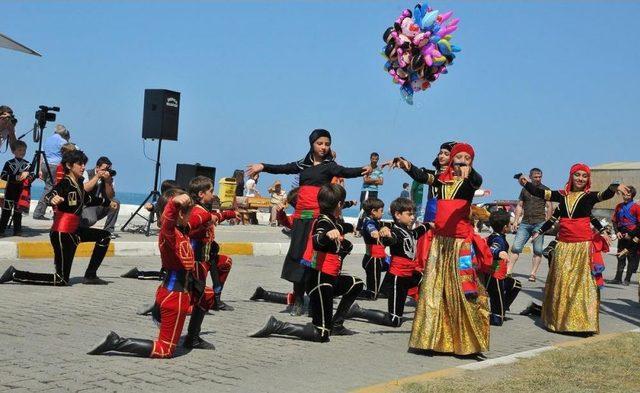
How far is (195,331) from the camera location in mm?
7074

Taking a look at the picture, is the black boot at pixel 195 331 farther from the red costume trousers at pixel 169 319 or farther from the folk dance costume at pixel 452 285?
the folk dance costume at pixel 452 285

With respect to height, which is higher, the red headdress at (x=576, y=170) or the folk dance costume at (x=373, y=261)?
the red headdress at (x=576, y=170)

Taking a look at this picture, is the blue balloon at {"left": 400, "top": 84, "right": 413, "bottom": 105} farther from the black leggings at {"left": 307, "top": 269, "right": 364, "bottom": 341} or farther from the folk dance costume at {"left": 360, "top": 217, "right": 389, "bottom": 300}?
the black leggings at {"left": 307, "top": 269, "right": 364, "bottom": 341}

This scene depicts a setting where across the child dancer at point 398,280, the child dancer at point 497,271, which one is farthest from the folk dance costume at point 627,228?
the child dancer at point 398,280

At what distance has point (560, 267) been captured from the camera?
32.4ft

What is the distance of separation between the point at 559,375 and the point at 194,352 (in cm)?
285

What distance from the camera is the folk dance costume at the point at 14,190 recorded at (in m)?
14.9

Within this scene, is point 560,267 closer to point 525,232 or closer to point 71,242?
point 71,242

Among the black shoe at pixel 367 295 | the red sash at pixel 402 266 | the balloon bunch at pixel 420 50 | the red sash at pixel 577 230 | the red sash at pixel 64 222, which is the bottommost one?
the black shoe at pixel 367 295

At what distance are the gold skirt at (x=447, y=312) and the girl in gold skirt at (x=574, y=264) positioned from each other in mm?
2057

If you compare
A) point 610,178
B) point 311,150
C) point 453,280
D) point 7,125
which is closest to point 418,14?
point 311,150

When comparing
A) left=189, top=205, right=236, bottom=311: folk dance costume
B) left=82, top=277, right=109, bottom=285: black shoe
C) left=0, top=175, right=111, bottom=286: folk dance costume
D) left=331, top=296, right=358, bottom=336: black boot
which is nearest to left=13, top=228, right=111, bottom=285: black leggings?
left=0, top=175, right=111, bottom=286: folk dance costume

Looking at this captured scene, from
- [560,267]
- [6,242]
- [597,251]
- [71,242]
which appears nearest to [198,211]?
[71,242]

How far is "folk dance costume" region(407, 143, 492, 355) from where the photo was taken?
7.70m
